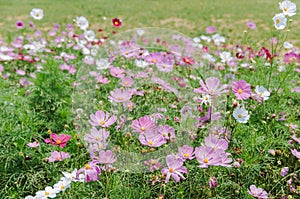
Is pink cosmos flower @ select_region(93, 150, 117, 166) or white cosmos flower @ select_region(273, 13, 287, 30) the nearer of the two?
pink cosmos flower @ select_region(93, 150, 117, 166)

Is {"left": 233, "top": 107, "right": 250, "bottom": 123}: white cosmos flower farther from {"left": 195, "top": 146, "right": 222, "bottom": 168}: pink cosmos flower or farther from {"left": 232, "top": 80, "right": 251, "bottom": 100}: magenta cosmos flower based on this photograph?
{"left": 195, "top": 146, "right": 222, "bottom": 168}: pink cosmos flower

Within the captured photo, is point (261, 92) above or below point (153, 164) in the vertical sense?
above

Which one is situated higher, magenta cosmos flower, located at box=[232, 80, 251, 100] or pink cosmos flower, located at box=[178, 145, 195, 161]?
magenta cosmos flower, located at box=[232, 80, 251, 100]

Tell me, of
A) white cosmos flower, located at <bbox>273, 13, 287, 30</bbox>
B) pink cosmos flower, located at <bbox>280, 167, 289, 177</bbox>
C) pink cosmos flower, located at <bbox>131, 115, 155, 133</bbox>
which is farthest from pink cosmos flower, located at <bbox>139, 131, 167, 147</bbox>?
white cosmos flower, located at <bbox>273, 13, 287, 30</bbox>

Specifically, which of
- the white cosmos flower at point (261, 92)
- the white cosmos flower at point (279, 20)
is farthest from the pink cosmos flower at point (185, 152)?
the white cosmos flower at point (279, 20)

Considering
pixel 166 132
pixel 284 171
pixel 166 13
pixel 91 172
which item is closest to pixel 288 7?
pixel 284 171

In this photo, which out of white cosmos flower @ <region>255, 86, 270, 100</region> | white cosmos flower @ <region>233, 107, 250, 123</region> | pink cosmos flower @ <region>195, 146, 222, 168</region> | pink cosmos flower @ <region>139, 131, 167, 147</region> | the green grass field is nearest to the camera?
pink cosmos flower @ <region>195, 146, 222, 168</region>

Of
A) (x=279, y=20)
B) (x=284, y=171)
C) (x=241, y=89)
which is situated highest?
(x=279, y=20)

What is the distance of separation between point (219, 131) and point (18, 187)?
0.91 m

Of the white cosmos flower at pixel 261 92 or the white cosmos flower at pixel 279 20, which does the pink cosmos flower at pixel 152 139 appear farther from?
the white cosmos flower at pixel 279 20

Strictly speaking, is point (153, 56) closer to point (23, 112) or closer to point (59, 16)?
point (23, 112)

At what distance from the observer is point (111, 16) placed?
6.18m

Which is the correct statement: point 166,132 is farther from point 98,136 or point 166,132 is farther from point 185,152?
point 98,136

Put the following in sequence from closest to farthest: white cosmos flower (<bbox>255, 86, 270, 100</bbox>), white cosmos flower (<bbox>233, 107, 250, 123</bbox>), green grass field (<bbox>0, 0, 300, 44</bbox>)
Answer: white cosmos flower (<bbox>233, 107, 250, 123</bbox>) → white cosmos flower (<bbox>255, 86, 270, 100</bbox>) → green grass field (<bbox>0, 0, 300, 44</bbox>)
